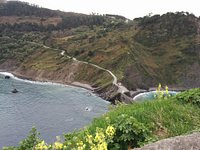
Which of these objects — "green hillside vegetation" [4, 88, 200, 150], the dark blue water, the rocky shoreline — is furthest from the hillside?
"green hillside vegetation" [4, 88, 200, 150]

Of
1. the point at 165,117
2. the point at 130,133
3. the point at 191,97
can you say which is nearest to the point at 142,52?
the point at 191,97

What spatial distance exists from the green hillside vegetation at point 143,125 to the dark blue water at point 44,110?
187 feet

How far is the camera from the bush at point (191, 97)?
11531mm

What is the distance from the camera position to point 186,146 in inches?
254

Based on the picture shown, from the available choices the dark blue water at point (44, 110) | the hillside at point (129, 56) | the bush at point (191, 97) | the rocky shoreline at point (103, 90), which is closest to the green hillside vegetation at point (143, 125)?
the bush at point (191, 97)

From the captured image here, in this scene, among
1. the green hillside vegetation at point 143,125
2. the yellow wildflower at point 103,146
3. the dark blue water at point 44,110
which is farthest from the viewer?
the dark blue water at point 44,110

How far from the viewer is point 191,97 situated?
11.8m

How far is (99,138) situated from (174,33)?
6642 inches

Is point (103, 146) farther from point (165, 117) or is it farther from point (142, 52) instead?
point (142, 52)

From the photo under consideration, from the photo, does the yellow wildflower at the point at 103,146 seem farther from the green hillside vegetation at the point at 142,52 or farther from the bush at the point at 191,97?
the green hillside vegetation at the point at 142,52

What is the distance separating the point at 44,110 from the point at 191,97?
282 ft

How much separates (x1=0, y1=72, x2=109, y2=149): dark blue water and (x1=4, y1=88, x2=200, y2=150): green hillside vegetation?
2242 inches

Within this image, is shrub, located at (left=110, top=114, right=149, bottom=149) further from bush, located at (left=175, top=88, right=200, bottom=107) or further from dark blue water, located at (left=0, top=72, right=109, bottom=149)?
dark blue water, located at (left=0, top=72, right=109, bottom=149)

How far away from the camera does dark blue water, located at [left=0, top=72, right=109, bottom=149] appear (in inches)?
2950
